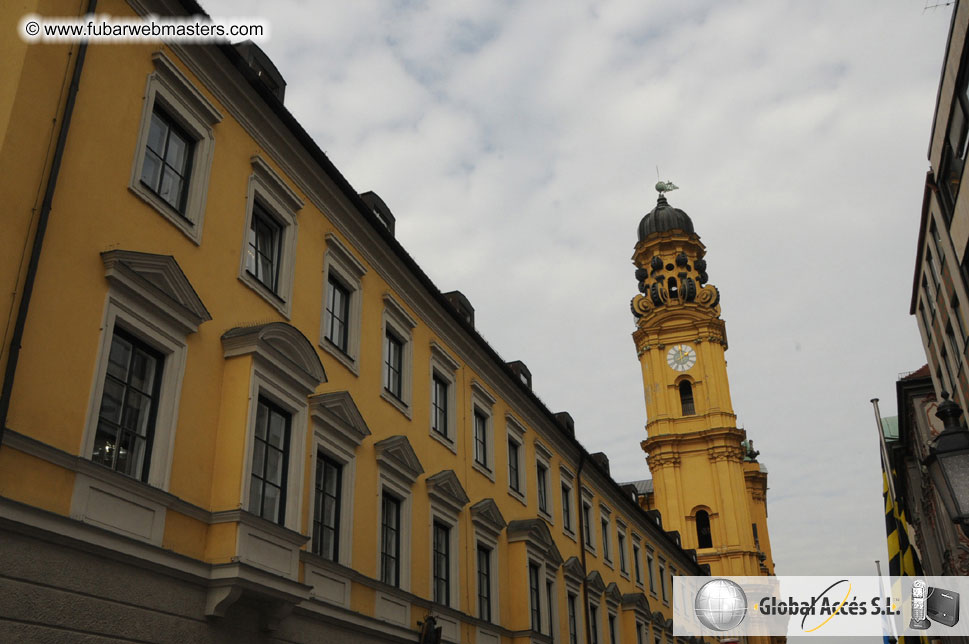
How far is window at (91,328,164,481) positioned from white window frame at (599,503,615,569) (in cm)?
2085

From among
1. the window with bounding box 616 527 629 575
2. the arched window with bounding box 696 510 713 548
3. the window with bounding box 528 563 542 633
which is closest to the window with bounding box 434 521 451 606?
the window with bounding box 528 563 542 633

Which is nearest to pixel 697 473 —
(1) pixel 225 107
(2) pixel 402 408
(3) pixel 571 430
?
(3) pixel 571 430

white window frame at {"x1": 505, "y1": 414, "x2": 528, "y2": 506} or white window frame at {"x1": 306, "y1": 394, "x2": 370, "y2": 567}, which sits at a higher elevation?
white window frame at {"x1": 505, "y1": 414, "x2": 528, "y2": 506}

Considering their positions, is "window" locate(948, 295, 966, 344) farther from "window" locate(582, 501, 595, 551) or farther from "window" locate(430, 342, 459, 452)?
"window" locate(582, 501, 595, 551)

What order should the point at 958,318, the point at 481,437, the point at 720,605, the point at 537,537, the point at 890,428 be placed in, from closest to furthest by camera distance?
the point at 958,318, the point at 481,437, the point at 537,537, the point at 720,605, the point at 890,428

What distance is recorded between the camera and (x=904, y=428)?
119 feet

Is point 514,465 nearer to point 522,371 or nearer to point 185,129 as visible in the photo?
point 522,371

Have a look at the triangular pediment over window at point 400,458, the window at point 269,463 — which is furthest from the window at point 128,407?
the triangular pediment over window at point 400,458

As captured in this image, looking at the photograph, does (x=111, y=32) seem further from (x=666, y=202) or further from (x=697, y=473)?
(x=666, y=202)

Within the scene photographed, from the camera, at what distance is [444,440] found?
700 inches

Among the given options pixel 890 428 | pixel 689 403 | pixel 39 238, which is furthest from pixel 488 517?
pixel 689 403

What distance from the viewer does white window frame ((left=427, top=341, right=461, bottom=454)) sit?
1778cm

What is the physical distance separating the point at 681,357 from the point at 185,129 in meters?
52.9

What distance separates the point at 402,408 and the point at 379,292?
7.58ft
